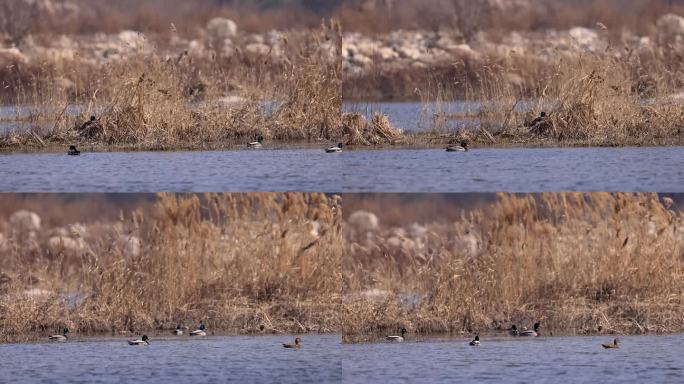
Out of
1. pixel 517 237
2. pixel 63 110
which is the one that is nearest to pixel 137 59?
pixel 63 110

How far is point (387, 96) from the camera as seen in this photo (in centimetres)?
2775

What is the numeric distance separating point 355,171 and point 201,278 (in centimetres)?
242

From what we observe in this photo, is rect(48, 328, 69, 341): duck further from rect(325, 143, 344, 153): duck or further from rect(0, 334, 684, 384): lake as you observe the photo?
rect(325, 143, 344, 153): duck

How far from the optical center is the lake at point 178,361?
1473 cm

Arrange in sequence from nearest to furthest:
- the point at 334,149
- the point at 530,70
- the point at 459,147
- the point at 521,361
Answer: the point at 521,361
the point at 334,149
the point at 459,147
the point at 530,70

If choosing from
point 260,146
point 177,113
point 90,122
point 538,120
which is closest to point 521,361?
point 538,120

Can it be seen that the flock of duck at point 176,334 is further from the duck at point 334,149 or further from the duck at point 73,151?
the duck at point 73,151

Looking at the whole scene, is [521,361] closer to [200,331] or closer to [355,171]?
[200,331]

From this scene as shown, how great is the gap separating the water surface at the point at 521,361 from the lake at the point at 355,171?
183 cm

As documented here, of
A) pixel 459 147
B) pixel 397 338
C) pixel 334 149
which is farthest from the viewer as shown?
pixel 459 147

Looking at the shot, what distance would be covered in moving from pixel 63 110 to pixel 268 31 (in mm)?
10267

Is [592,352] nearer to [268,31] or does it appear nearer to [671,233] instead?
[671,233]

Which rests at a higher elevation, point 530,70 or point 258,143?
point 530,70

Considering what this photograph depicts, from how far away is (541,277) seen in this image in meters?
16.2
